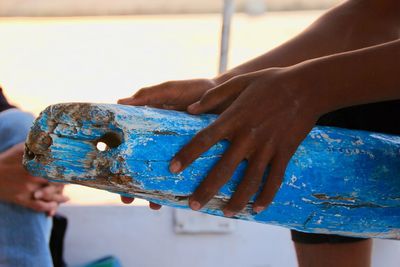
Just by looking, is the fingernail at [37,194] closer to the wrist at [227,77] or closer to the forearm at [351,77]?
the wrist at [227,77]

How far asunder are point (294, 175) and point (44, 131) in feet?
0.80

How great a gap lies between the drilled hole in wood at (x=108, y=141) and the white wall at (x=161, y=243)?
1485mm

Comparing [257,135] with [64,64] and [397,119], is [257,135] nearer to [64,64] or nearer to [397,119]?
[397,119]

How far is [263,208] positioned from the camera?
2.01ft

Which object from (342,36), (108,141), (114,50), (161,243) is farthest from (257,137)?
(114,50)

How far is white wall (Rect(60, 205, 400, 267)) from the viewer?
6.71ft

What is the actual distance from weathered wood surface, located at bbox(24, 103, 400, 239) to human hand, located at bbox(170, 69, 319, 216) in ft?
0.03

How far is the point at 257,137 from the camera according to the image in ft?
1.91

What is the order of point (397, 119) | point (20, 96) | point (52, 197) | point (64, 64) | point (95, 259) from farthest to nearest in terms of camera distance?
point (64, 64), point (20, 96), point (95, 259), point (52, 197), point (397, 119)

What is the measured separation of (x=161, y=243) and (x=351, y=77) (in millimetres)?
1512

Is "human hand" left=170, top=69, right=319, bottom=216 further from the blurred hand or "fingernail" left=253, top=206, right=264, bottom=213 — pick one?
the blurred hand

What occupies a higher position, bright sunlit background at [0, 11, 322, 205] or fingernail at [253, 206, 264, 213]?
fingernail at [253, 206, 264, 213]

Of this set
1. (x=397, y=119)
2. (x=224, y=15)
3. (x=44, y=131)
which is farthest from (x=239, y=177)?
(x=224, y=15)

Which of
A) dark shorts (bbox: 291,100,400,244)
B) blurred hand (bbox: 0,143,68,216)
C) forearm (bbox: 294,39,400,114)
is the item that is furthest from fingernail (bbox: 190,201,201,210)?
blurred hand (bbox: 0,143,68,216)
